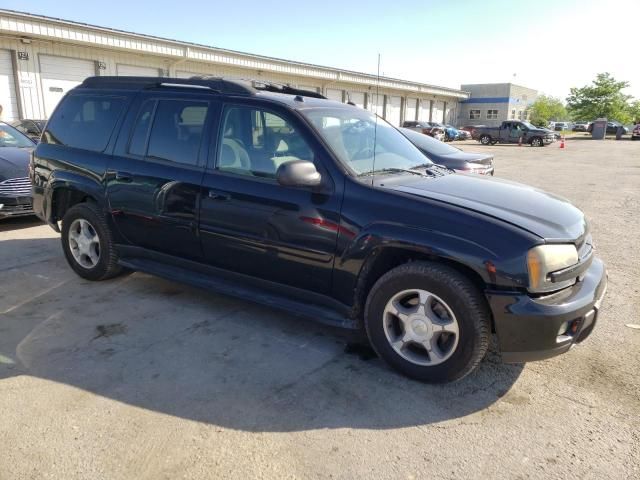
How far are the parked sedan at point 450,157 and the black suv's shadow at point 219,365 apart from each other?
5.72 meters

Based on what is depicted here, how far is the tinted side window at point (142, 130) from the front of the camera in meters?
4.34


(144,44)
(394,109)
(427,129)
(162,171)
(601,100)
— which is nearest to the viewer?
(162,171)

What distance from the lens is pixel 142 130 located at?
437 cm

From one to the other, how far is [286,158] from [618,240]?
5.69 meters

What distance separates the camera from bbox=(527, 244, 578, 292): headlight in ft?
9.04

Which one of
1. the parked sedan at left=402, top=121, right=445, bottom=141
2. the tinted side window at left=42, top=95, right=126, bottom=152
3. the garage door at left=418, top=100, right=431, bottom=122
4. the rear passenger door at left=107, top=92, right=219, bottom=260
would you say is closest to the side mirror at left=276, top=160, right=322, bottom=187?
the rear passenger door at left=107, top=92, right=219, bottom=260

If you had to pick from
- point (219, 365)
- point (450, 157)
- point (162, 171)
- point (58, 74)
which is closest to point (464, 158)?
point (450, 157)

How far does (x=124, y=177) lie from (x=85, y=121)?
3.18 feet

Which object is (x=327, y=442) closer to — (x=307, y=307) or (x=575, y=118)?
(x=307, y=307)

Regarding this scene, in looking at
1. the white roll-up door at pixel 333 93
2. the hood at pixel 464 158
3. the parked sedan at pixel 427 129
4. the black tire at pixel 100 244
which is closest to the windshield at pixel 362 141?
the black tire at pixel 100 244

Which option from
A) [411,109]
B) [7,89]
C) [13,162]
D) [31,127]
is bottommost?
[13,162]

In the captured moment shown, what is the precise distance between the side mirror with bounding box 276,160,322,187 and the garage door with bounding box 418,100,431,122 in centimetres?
4570

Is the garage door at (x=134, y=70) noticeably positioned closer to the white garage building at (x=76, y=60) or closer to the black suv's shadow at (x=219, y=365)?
the white garage building at (x=76, y=60)

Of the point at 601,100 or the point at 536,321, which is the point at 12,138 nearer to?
the point at 536,321
